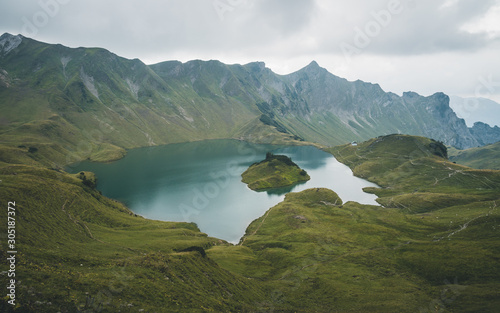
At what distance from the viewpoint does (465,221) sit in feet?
352

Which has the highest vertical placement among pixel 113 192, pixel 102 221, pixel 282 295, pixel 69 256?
pixel 113 192

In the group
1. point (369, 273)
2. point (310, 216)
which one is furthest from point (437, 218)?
point (369, 273)

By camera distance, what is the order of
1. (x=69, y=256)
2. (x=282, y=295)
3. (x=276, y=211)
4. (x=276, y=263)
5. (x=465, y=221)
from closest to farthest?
(x=69, y=256)
(x=282, y=295)
(x=276, y=263)
(x=465, y=221)
(x=276, y=211)

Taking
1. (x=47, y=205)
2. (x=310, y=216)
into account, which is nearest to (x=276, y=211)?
(x=310, y=216)

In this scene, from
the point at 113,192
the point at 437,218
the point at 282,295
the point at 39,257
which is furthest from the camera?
the point at 113,192

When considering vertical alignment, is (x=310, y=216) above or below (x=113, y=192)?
below

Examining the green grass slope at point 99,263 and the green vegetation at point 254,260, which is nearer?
the green grass slope at point 99,263

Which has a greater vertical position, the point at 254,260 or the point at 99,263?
the point at 99,263

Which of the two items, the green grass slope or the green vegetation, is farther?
the green vegetation

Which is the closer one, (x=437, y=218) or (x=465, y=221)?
(x=465, y=221)

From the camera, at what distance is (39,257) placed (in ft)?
133

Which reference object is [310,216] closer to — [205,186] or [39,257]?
[205,186]

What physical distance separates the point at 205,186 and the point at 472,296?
488ft

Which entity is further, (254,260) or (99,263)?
(254,260)
